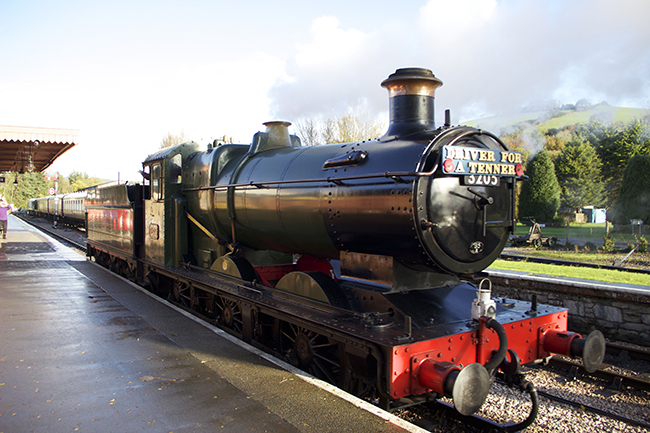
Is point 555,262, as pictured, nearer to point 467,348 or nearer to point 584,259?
point 584,259

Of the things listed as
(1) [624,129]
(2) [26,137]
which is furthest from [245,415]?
(1) [624,129]

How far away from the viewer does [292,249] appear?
5746mm

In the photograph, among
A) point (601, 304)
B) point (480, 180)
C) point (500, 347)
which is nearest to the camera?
point (500, 347)

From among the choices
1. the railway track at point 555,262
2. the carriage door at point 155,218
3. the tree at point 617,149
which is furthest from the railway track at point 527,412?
the tree at point 617,149

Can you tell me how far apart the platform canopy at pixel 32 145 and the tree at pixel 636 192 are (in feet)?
84.7

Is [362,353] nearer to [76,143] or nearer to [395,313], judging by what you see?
[395,313]

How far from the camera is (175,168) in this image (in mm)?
8031

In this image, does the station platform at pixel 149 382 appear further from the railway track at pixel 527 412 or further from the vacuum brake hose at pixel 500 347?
the railway track at pixel 527 412

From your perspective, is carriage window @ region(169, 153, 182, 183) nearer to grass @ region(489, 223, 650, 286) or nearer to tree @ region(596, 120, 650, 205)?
grass @ region(489, 223, 650, 286)

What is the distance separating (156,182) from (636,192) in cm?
2498

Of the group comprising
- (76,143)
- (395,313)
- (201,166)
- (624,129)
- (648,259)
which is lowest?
(648,259)

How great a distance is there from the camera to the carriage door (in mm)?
8164

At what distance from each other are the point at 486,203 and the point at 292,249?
2486 mm

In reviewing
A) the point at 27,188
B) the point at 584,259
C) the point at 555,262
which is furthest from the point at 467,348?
the point at 27,188
